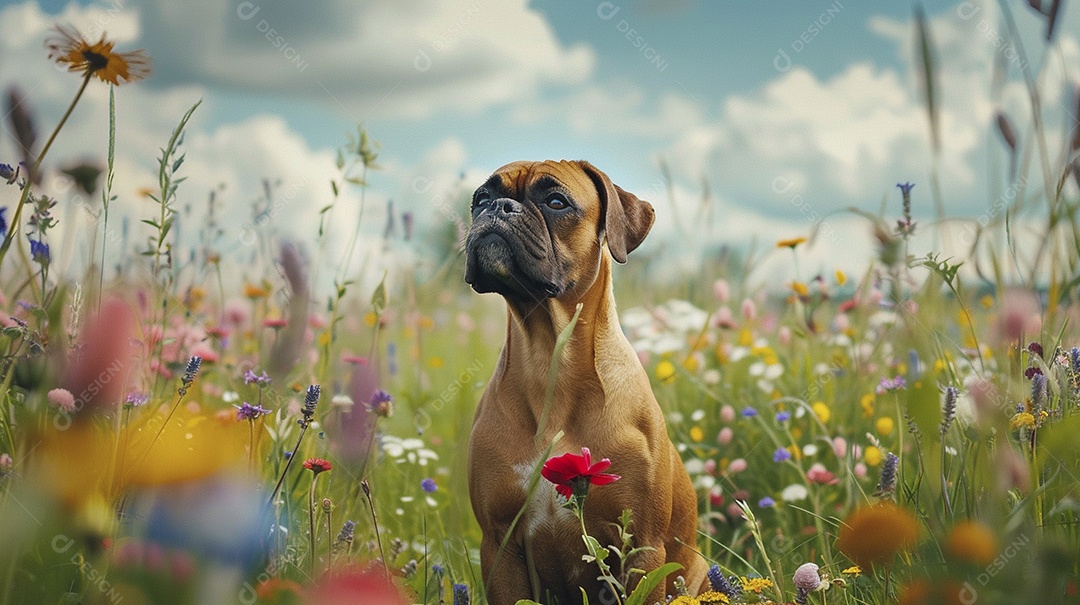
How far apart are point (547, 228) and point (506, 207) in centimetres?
16

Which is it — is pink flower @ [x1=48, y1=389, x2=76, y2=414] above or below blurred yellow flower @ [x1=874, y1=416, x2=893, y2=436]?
above

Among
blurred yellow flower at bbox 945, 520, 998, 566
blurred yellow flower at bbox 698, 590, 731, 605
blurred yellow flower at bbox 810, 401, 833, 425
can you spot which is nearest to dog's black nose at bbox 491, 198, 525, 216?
blurred yellow flower at bbox 698, 590, 731, 605

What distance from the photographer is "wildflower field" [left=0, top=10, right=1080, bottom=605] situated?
0.80 metres

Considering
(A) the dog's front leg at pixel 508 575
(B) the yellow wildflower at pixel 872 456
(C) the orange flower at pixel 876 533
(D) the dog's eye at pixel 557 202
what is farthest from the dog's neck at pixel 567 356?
(B) the yellow wildflower at pixel 872 456

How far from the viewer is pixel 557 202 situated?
2.99m

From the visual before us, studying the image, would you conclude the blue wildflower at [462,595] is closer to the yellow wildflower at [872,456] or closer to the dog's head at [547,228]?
the dog's head at [547,228]

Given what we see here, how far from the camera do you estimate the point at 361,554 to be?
10.0ft

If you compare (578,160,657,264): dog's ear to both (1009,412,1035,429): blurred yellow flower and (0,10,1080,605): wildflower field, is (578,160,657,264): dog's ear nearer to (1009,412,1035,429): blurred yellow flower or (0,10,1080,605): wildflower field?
(0,10,1080,605): wildflower field

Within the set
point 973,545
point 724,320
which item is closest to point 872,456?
point 724,320

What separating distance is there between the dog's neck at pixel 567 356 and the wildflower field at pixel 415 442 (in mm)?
269

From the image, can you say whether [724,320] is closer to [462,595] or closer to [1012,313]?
[462,595]

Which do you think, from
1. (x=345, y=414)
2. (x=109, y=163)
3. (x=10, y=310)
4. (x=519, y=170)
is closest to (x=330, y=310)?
(x=345, y=414)

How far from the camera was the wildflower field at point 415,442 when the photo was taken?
0.80m

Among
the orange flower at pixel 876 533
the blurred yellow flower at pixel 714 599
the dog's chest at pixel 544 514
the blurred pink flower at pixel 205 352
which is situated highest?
the orange flower at pixel 876 533
